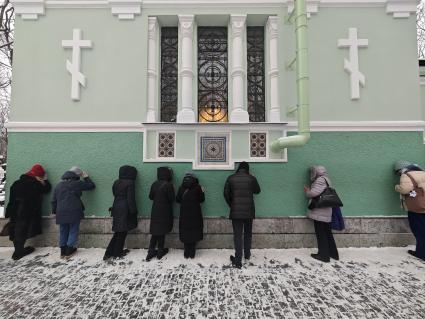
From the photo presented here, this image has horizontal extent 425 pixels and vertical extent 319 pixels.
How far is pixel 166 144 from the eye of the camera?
4883 millimetres

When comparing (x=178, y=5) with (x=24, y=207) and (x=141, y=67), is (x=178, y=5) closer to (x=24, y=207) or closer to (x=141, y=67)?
(x=141, y=67)

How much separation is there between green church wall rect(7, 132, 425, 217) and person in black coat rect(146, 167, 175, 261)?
1.57 feet

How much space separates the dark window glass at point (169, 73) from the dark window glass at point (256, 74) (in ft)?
5.79

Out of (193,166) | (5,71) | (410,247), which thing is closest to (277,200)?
(193,166)

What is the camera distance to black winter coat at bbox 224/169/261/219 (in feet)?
12.9

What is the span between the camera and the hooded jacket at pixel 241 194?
3936mm

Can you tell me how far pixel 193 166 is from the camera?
Result: 4723mm

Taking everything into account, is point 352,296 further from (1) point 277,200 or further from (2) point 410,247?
(2) point 410,247

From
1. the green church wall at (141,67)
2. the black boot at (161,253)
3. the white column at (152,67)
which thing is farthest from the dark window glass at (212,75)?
the black boot at (161,253)

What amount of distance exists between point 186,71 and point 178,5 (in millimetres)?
1535

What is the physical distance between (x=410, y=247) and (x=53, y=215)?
24.9ft

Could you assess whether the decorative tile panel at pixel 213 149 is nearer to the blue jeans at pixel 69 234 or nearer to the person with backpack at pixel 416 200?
the blue jeans at pixel 69 234

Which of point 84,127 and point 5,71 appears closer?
point 84,127

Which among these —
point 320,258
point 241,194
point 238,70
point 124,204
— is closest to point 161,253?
point 124,204
